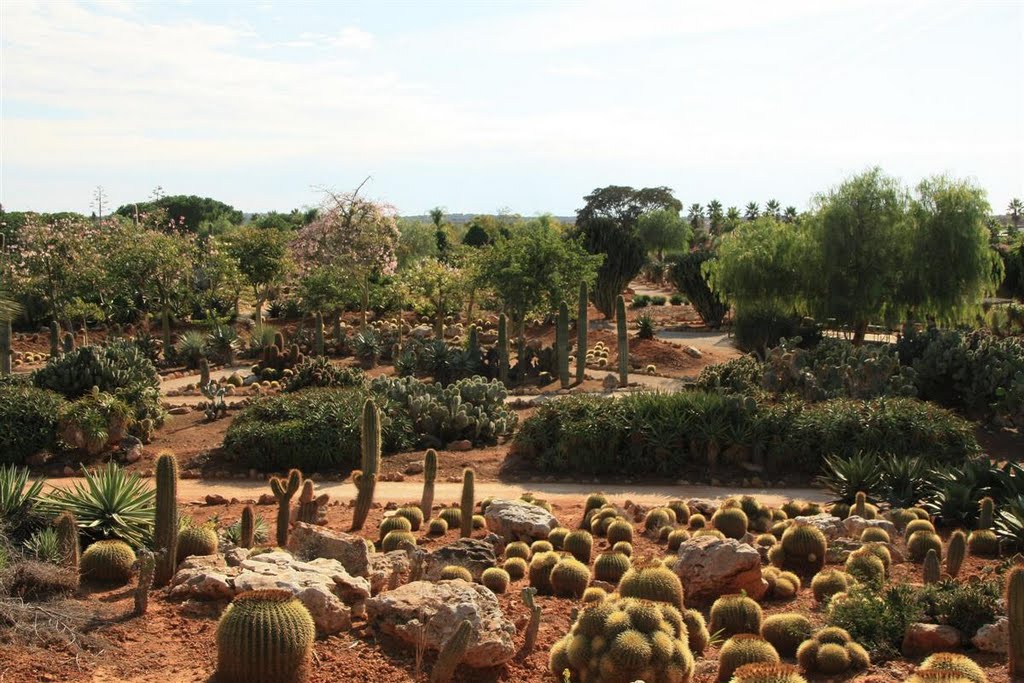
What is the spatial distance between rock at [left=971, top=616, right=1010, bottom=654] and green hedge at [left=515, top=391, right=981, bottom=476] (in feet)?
26.4

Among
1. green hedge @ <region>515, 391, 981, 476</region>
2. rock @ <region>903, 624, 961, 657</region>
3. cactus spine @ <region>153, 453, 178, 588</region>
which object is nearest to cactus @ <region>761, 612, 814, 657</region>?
rock @ <region>903, 624, 961, 657</region>

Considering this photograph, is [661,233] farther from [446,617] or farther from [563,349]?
[446,617]

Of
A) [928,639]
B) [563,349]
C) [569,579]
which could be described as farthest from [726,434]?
[563,349]

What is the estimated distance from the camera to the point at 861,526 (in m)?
11.6

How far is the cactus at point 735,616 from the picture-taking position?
857 cm

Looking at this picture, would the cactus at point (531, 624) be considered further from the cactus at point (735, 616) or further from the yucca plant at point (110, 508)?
the yucca plant at point (110, 508)

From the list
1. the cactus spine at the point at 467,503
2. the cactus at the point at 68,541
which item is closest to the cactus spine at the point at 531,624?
the cactus spine at the point at 467,503

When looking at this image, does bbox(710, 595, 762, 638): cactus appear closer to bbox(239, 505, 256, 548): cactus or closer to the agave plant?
bbox(239, 505, 256, 548): cactus

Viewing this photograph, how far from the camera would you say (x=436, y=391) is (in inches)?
744

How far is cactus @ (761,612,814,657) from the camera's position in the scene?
8164 mm

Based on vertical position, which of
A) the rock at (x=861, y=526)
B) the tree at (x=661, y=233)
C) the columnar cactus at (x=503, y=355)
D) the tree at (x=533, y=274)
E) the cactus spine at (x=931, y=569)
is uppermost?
the tree at (x=661, y=233)

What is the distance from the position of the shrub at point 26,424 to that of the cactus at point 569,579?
10555mm

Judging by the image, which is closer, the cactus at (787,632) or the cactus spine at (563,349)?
the cactus at (787,632)

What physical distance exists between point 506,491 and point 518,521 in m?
3.72
